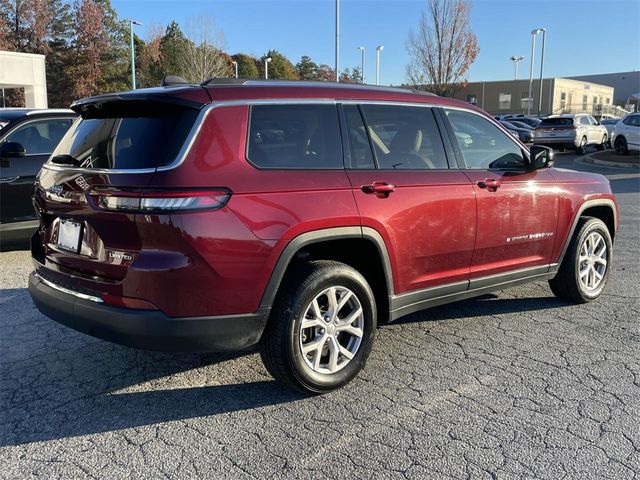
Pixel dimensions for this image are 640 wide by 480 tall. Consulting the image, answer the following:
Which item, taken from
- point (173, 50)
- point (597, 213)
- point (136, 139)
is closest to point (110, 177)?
point (136, 139)

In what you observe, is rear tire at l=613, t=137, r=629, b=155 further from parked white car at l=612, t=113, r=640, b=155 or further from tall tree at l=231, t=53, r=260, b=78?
tall tree at l=231, t=53, r=260, b=78

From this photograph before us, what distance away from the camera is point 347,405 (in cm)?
330

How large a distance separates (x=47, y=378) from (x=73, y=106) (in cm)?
178

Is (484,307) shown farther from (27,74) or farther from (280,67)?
(280,67)

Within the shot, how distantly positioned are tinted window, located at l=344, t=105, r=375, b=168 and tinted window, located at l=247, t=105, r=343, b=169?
0.09 metres

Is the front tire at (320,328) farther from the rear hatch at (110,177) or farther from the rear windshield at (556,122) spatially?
the rear windshield at (556,122)

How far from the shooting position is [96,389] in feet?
11.4

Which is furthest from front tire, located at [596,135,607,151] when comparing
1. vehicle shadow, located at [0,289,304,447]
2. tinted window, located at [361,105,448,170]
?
vehicle shadow, located at [0,289,304,447]

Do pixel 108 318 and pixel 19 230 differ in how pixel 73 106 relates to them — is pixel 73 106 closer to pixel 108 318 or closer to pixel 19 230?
pixel 108 318

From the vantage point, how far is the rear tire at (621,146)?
21594 mm

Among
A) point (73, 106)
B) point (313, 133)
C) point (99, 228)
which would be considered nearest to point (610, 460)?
point (313, 133)

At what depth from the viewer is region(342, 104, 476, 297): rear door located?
11.5ft

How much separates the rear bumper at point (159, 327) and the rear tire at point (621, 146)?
22.4 metres

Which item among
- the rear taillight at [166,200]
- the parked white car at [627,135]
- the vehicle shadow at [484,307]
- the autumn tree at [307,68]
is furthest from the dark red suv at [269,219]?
the autumn tree at [307,68]
